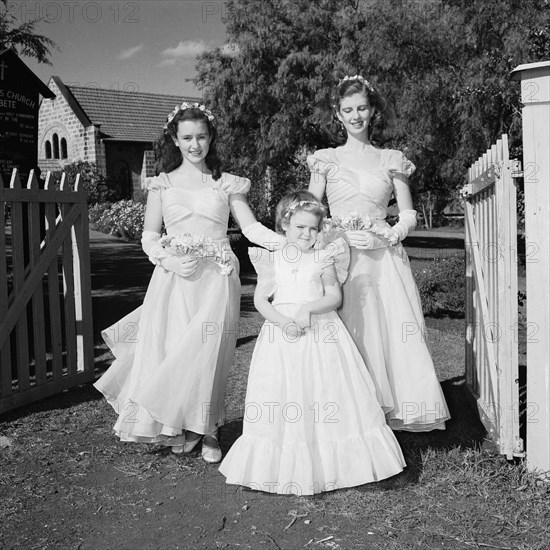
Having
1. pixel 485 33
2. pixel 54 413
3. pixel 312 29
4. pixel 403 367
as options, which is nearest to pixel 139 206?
pixel 312 29

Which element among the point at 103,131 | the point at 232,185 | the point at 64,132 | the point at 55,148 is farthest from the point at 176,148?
the point at 55,148

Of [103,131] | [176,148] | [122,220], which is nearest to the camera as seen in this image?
[176,148]

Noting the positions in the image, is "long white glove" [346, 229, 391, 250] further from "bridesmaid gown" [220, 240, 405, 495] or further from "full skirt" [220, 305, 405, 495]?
"full skirt" [220, 305, 405, 495]

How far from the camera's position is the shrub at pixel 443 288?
28.0 ft

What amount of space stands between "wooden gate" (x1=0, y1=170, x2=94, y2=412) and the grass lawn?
2.60ft

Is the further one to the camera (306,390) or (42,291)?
(42,291)

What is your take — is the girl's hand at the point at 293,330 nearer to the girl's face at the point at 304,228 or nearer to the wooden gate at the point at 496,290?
Result: the girl's face at the point at 304,228

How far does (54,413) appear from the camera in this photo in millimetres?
4793

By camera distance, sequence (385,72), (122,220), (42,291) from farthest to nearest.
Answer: (122,220) < (385,72) < (42,291)

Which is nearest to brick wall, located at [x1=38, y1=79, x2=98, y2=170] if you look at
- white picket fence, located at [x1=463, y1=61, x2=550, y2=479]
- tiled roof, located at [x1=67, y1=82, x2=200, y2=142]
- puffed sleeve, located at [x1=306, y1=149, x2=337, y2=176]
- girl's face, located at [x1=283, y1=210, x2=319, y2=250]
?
tiled roof, located at [x1=67, y1=82, x2=200, y2=142]

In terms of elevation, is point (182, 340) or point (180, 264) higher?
point (180, 264)

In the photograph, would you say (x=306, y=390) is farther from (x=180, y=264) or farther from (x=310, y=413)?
(x=180, y=264)

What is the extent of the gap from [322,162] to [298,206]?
1.90 ft

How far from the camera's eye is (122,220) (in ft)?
67.1
